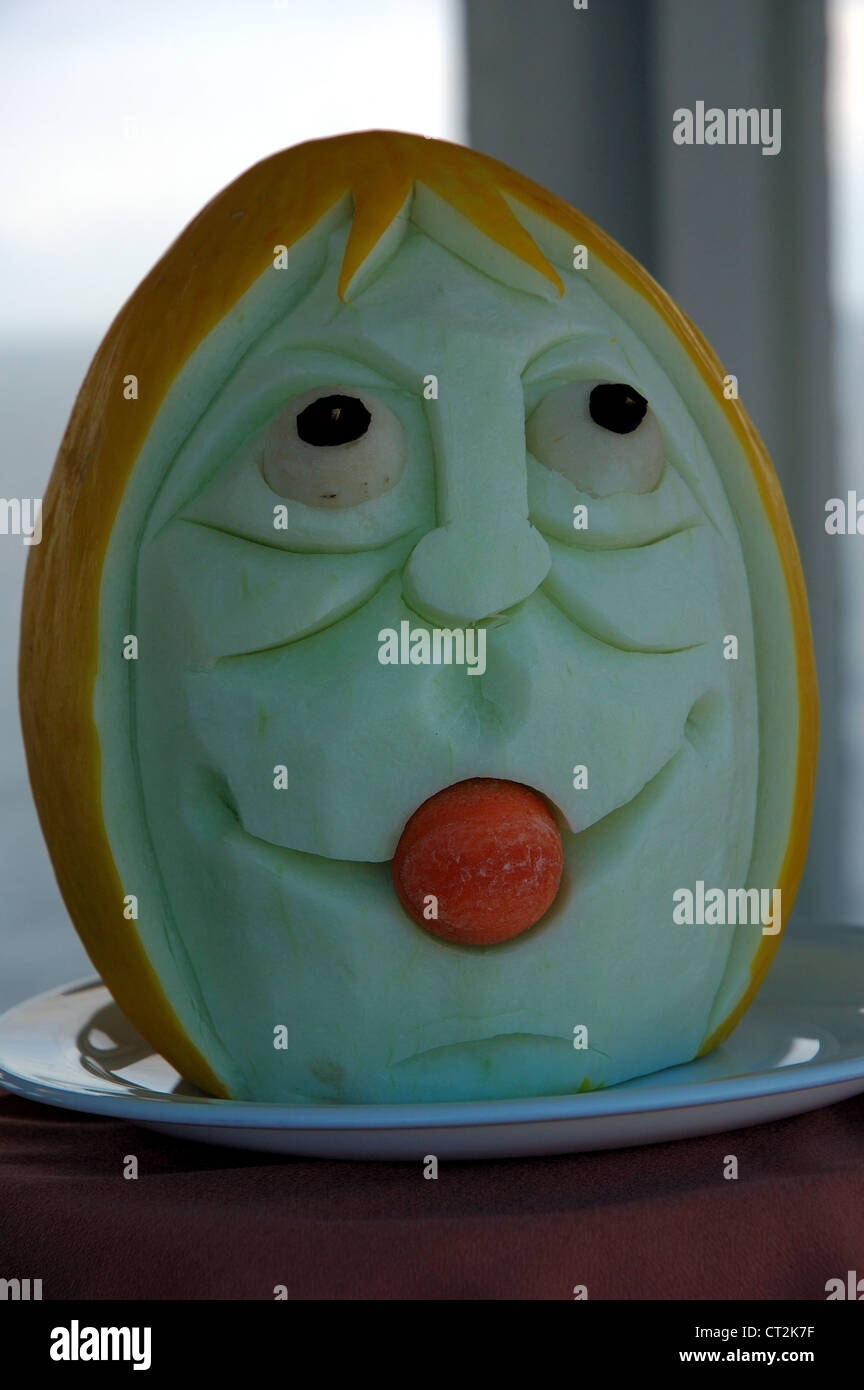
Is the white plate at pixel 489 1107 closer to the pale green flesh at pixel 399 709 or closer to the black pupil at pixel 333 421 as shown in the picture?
the pale green flesh at pixel 399 709

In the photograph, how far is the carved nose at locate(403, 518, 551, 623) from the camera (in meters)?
0.87

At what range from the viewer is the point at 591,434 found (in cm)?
91

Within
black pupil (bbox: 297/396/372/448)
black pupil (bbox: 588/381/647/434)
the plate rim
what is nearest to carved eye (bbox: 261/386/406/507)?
black pupil (bbox: 297/396/372/448)

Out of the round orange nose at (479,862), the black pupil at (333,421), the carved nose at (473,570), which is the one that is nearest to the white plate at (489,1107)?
the round orange nose at (479,862)

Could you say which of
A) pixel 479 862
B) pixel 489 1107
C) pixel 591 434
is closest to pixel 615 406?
pixel 591 434

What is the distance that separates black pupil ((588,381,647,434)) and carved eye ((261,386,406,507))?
12 cm

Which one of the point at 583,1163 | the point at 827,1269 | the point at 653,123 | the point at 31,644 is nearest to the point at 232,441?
the point at 31,644

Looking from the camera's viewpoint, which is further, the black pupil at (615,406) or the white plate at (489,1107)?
the black pupil at (615,406)

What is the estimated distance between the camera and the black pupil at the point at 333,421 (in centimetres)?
88

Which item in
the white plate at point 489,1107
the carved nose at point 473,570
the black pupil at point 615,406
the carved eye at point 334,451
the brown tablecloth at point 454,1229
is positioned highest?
the black pupil at point 615,406

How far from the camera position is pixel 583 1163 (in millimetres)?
825

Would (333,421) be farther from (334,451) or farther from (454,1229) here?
(454,1229)

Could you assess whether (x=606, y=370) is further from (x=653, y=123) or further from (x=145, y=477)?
(x=653, y=123)

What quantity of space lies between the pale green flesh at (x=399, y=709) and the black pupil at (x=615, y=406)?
0.04 metres
